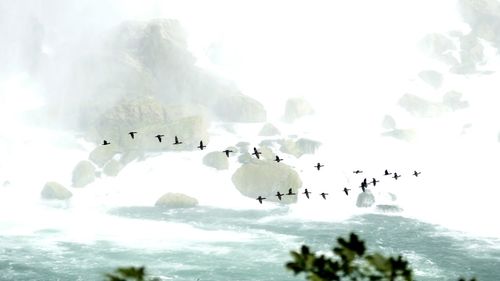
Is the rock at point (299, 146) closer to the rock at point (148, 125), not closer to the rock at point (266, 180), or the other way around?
the rock at point (148, 125)

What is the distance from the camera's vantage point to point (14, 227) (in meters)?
58.1

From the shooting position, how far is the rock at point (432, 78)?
109 meters

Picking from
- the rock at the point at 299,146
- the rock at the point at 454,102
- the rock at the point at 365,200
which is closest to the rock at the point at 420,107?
the rock at the point at 454,102

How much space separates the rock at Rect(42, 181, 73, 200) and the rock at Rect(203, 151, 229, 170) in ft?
55.6

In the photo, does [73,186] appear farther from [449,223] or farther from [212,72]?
[449,223]

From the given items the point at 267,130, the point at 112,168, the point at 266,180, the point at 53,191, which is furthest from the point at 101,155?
the point at 266,180

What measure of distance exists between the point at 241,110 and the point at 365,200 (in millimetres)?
28984

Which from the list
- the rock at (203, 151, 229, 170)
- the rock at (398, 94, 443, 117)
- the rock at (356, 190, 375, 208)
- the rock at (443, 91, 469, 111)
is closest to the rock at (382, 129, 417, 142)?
the rock at (398, 94, 443, 117)

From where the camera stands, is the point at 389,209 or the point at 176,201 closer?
the point at 389,209

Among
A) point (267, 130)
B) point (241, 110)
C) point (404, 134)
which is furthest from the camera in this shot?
point (241, 110)

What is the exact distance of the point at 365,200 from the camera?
68.5 meters

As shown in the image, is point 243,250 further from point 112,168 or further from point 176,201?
point 112,168

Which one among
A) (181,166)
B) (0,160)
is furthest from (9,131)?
(181,166)

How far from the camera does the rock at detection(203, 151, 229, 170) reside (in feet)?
255
